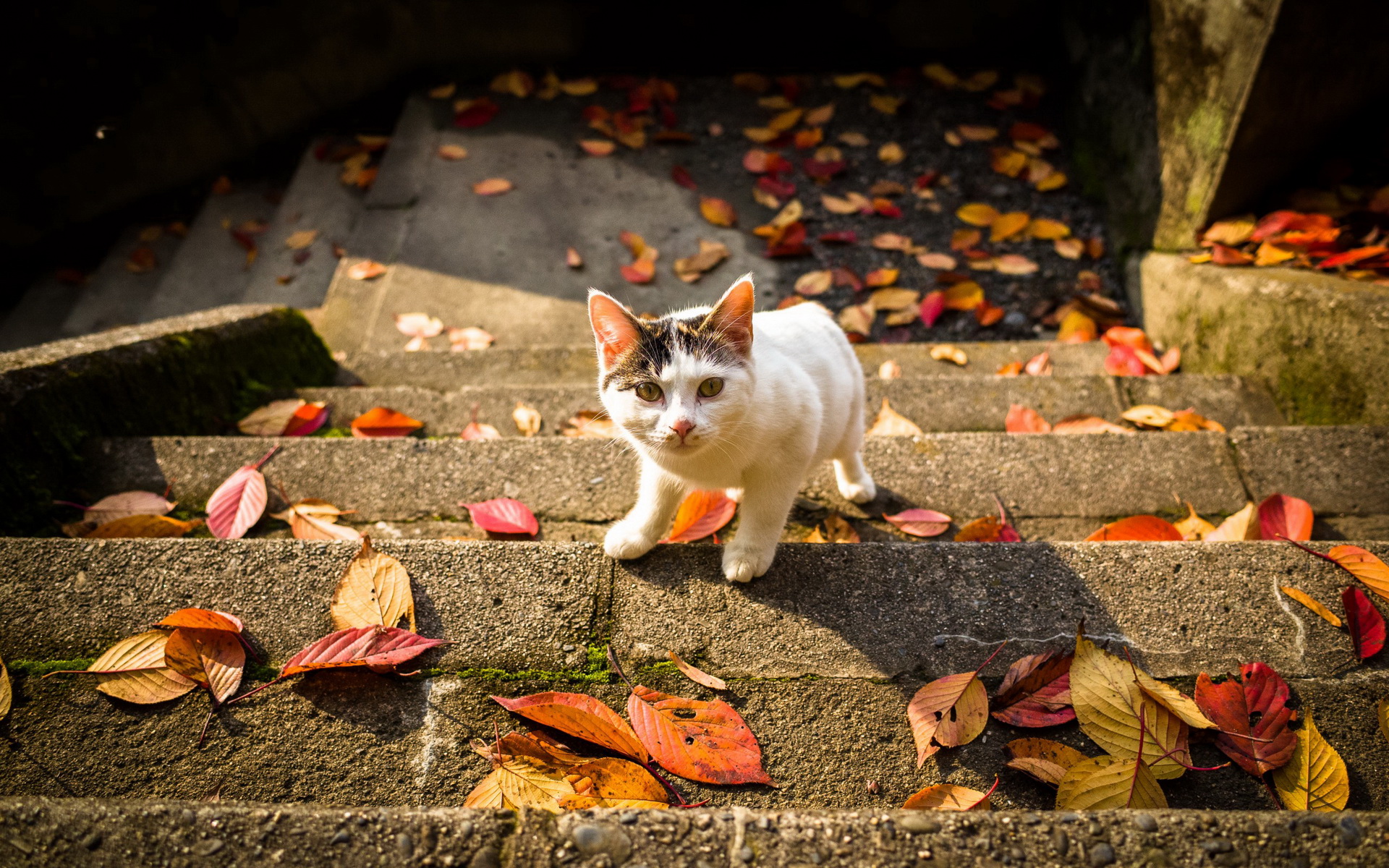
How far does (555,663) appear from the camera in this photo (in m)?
1.51

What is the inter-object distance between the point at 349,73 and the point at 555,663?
18.8ft

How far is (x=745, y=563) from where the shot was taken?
1.68 meters

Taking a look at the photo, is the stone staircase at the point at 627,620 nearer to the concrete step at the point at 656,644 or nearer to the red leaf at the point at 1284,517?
the concrete step at the point at 656,644

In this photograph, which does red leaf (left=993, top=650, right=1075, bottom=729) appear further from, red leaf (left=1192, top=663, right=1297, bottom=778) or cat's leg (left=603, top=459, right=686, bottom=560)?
cat's leg (left=603, top=459, right=686, bottom=560)

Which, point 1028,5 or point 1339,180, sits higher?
point 1028,5

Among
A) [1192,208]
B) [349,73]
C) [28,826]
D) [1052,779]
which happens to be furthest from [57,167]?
[1192,208]

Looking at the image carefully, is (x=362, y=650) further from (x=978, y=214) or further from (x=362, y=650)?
(x=978, y=214)

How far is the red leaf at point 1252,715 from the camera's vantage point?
1313 millimetres

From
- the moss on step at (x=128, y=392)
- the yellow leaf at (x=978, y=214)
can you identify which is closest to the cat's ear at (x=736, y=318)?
the moss on step at (x=128, y=392)

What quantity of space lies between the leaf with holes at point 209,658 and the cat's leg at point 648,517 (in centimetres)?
81

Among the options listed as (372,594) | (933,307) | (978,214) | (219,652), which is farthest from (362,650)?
(978,214)

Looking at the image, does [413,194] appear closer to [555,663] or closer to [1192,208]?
[555,663]

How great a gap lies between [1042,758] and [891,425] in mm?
1570

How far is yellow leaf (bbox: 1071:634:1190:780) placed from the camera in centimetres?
132
